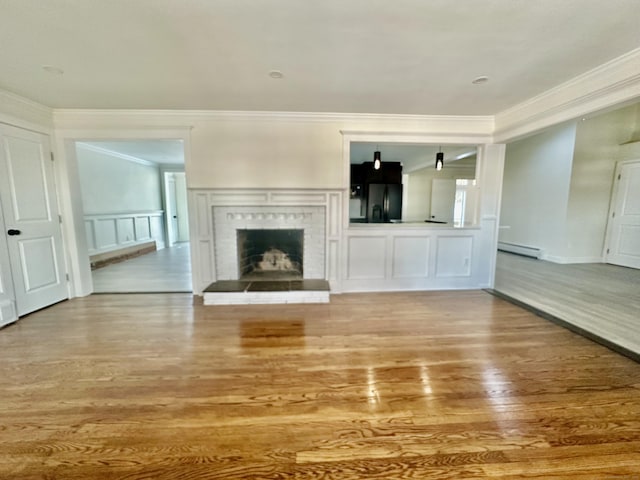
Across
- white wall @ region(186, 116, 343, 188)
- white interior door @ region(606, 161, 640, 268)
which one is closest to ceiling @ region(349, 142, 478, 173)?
white wall @ region(186, 116, 343, 188)

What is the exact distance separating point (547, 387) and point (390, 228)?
251 centimetres

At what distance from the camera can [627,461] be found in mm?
1350

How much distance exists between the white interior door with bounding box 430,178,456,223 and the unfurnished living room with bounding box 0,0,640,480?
10.4 feet

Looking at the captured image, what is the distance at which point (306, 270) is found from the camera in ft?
13.3

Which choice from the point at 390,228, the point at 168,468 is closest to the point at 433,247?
the point at 390,228

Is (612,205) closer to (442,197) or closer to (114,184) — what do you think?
(442,197)

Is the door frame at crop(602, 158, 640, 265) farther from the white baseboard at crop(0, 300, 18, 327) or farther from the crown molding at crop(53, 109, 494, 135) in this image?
the white baseboard at crop(0, 300, 18, 327)

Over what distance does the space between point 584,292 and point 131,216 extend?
9.24 metres

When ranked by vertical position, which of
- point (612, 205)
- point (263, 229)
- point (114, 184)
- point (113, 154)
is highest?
point (113, 154)

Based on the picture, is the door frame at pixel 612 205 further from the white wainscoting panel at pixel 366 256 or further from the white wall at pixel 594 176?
the white wainscoting panel at pixel 366 256

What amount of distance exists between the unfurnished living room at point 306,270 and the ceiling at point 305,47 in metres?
0.02

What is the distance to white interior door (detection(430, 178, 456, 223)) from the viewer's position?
8438mm

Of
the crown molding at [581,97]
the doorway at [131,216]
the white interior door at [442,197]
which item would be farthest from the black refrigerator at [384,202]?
the doorway at [131,216]

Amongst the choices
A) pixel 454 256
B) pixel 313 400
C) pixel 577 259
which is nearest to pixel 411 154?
pixel 454 256
